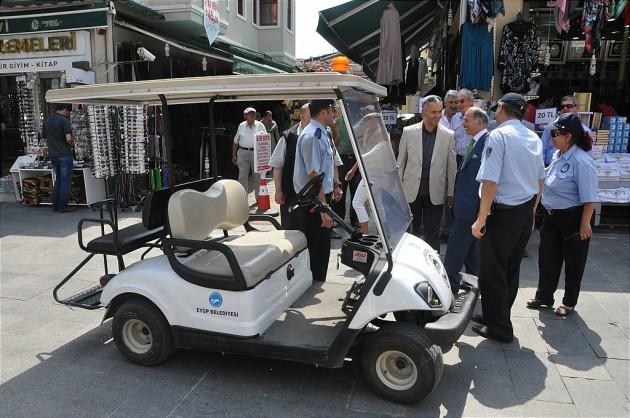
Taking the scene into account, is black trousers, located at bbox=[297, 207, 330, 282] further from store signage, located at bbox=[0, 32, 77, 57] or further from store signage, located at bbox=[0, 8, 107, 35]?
store signage, located at bbox=[0, 32, 77, 57]

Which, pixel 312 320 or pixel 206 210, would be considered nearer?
pixel 312 320

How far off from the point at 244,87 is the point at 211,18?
842 centimetres

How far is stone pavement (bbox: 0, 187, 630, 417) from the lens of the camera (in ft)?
9.86

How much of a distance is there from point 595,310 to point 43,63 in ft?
31.9

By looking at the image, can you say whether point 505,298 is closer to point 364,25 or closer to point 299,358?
point 299,358

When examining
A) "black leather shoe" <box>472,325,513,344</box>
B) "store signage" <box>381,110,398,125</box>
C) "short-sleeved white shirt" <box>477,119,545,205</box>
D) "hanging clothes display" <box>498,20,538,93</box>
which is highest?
"hanging clothes display" <box>498,20,538,93</box>

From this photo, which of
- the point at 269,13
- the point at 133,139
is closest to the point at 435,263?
the point at 133,139

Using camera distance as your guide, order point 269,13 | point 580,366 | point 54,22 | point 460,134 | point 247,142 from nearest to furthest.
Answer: point 580,366, point 460,134, point 54,22, point 247,142, point 269,13

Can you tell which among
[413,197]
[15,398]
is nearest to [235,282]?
[15,398]

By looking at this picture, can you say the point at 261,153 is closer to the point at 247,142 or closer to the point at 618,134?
the point at 247,142

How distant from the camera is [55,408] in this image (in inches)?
119

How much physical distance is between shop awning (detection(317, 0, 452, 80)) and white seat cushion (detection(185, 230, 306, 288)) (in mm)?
6551

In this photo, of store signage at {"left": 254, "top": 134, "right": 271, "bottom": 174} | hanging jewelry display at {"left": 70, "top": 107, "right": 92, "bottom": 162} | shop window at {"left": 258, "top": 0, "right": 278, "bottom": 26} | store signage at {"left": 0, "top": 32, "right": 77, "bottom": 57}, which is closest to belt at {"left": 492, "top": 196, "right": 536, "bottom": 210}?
store signage at {"left": 254, "top": 134, "right": 271, "bottom": 174}

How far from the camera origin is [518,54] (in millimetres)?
7207
